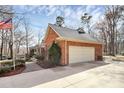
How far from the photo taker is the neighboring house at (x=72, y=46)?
12570mm

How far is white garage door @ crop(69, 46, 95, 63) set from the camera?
43.0 feet

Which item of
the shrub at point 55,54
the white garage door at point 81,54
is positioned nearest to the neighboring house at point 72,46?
the white garage door at point 81,54

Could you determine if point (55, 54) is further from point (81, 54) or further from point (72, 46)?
point (81, 54)

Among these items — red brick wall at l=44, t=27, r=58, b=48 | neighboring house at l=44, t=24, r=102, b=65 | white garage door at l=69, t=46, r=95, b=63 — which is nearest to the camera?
neighboring house at l=44, t=24, r=102, b=65

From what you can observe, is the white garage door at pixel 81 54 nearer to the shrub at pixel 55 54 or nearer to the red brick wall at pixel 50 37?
the shrub at pixel 55 54

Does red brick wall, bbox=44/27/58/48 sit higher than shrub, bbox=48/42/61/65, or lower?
higher

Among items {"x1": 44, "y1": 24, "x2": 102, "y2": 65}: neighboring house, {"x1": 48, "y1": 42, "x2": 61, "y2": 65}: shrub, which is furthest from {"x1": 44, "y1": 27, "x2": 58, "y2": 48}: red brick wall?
{"x1": 48, "y1": 42, "x2": 61, "y2": 65}: shrub

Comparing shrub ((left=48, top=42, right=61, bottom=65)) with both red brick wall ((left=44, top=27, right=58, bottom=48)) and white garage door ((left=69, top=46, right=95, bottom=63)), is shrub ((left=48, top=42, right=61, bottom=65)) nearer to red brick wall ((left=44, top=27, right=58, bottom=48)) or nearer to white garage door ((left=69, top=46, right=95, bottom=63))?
white garage door ((left=69, top=46, right=95, bottom=63))

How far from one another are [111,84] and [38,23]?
1241cm

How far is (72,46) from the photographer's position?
13211 millimetres

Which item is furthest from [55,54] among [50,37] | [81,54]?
Result: [50,37]

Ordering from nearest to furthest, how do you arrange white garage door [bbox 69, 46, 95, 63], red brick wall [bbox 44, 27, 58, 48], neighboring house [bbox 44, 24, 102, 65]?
1. neighboring house [bbox 44, 24, 102, 65]
2. white garage door [bbox 69, 46, 95, 63]
3. red brick wall [bbox 44, 27, 58, 48]

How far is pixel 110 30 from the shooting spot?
24547mm
